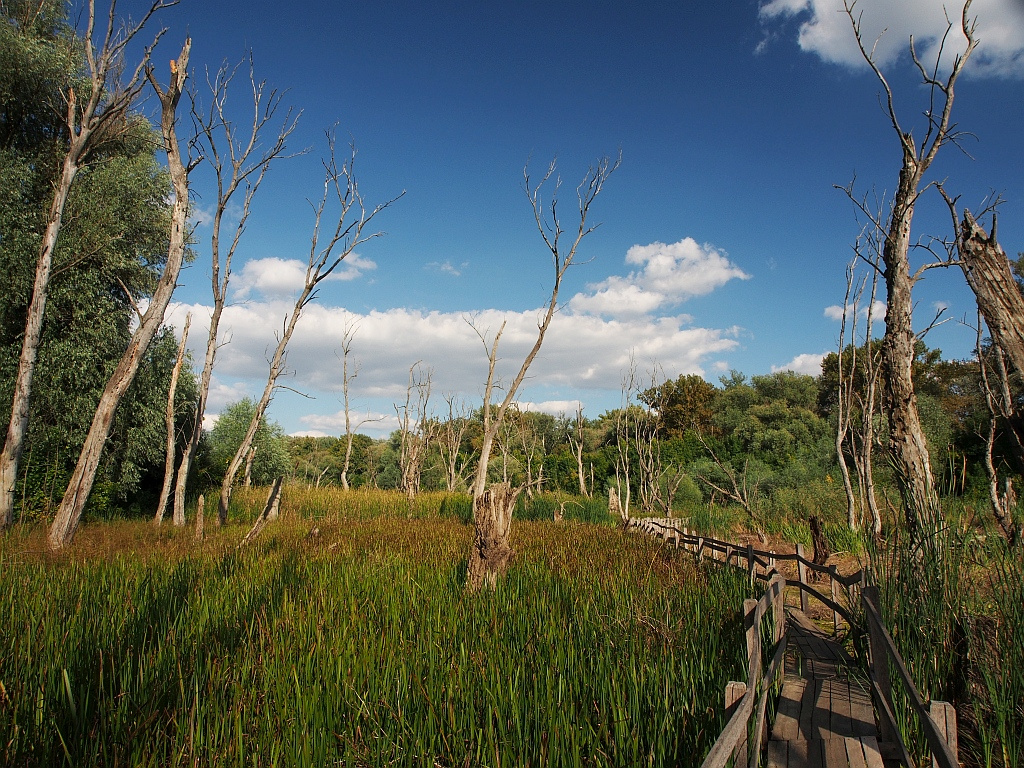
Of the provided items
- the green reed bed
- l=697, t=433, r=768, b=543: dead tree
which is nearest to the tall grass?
the green reed bed

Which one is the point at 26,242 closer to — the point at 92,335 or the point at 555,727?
the point at 92,335

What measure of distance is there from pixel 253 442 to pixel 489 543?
19.5 metres

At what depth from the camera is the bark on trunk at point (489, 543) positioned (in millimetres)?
6320

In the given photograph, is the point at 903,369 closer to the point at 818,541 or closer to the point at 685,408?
the point at 818,541

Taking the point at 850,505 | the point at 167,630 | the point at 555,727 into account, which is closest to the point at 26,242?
the point at 167,630

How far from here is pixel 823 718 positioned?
355 centimetres

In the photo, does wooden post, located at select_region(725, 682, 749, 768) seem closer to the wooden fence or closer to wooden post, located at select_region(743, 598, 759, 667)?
the wooden fence

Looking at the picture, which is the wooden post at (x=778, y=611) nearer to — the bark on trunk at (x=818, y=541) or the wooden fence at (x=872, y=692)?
the wooden fence at (x=872, y=692)

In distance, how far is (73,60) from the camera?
1216cm

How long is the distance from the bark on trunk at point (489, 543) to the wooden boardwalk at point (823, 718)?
306cm

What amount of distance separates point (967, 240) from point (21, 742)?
6.55 m

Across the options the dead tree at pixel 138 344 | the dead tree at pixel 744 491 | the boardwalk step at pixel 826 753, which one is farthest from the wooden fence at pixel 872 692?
the dead tree at pixel 138 344

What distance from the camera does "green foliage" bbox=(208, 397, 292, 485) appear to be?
854 inches

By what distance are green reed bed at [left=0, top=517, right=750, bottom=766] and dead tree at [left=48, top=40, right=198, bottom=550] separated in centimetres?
159
